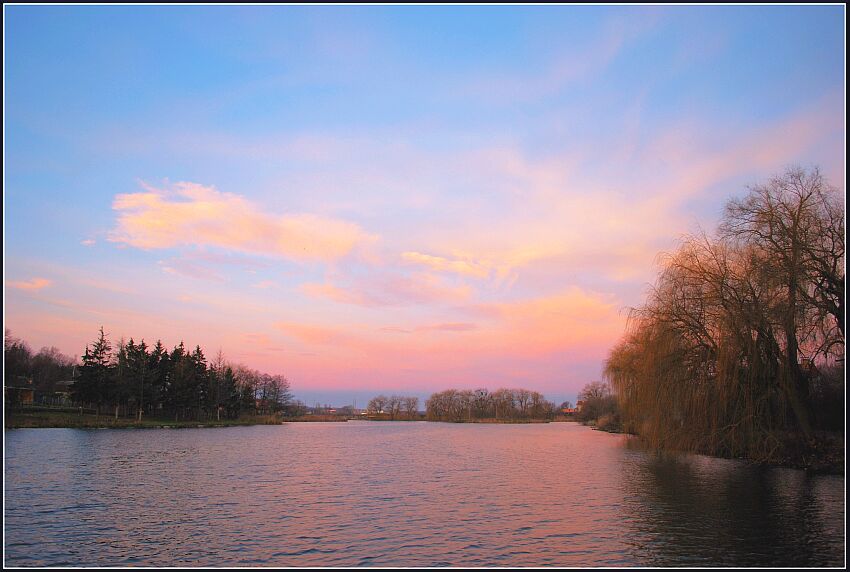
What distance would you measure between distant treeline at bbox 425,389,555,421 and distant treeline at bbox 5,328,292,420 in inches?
2530

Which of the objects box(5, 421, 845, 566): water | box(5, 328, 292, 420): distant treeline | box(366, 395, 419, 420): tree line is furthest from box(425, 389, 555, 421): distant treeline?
box(5, 421, 845, 566): water

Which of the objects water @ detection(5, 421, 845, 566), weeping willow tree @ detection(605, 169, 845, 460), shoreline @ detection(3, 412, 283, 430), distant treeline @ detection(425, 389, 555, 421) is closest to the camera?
water @ detection(5, 421, 845, 566)

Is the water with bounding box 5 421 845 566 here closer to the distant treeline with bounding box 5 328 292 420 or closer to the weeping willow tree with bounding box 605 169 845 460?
the weeping willow tree with bounding box 605 169 845 460

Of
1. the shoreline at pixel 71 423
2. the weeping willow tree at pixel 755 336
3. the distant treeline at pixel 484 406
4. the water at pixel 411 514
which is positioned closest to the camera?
the water at pixel 411 514

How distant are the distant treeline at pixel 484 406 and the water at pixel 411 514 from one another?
4670 inches

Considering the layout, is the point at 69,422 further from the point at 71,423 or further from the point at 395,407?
the point at 395,407

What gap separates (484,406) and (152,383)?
96.3 metres

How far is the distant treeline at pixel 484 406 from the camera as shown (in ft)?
489

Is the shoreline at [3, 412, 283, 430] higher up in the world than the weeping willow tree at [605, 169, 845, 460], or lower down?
lower down

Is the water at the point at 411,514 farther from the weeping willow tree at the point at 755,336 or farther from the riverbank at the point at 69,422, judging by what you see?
the riverbank at the point at 69,422

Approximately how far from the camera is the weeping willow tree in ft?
83.6

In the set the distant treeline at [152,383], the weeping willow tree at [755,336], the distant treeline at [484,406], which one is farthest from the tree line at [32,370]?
the distant treeline at [484,406]

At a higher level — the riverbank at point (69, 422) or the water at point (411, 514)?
the water at point (411, 514)

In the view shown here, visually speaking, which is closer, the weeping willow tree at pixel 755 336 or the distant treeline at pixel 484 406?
the weeping willow tree at pixel 755 336
